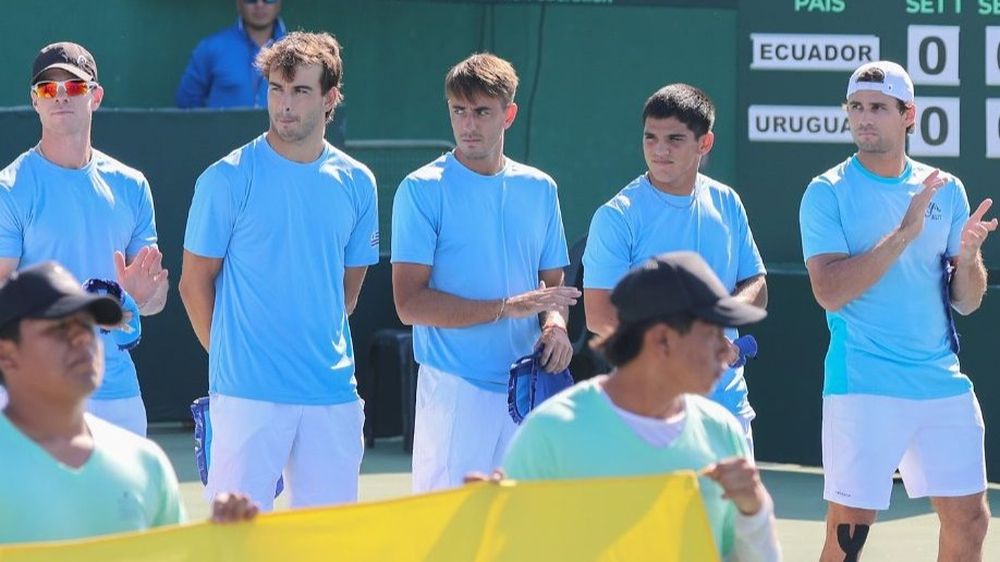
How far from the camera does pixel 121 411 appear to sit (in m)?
6.71

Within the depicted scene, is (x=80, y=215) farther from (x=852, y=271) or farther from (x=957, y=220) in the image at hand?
(x=957, y=220)

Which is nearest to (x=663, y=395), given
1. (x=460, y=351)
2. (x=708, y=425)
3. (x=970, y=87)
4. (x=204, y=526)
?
(x=708, y=425)

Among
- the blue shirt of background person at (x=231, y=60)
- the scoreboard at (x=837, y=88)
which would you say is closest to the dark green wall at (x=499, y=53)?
the blue shirt of background person at (x=231, y=60)

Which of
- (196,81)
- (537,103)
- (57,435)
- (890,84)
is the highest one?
(196,81)

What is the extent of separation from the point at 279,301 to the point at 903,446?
7.80ft

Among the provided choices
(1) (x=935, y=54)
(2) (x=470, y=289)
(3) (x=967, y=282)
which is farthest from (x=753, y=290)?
(1) (x=935, y=54)

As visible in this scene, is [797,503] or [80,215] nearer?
[80,215]

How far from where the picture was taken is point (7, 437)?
411 cm

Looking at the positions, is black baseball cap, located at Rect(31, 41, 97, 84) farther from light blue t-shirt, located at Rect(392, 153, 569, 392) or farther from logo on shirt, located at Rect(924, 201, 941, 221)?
logo on shirt, located at Rect(924, 201, 941, 221)

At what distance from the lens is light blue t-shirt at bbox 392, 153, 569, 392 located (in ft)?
22.9

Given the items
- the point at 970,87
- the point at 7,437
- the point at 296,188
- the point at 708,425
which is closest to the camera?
the point at 7,437

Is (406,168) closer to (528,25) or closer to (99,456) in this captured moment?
(528,25)

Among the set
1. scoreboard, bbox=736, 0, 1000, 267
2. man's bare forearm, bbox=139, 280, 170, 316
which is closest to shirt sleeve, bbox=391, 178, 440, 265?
man's bare forearm, bbox=139, 280, 170, 316

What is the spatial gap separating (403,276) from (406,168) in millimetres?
5466
